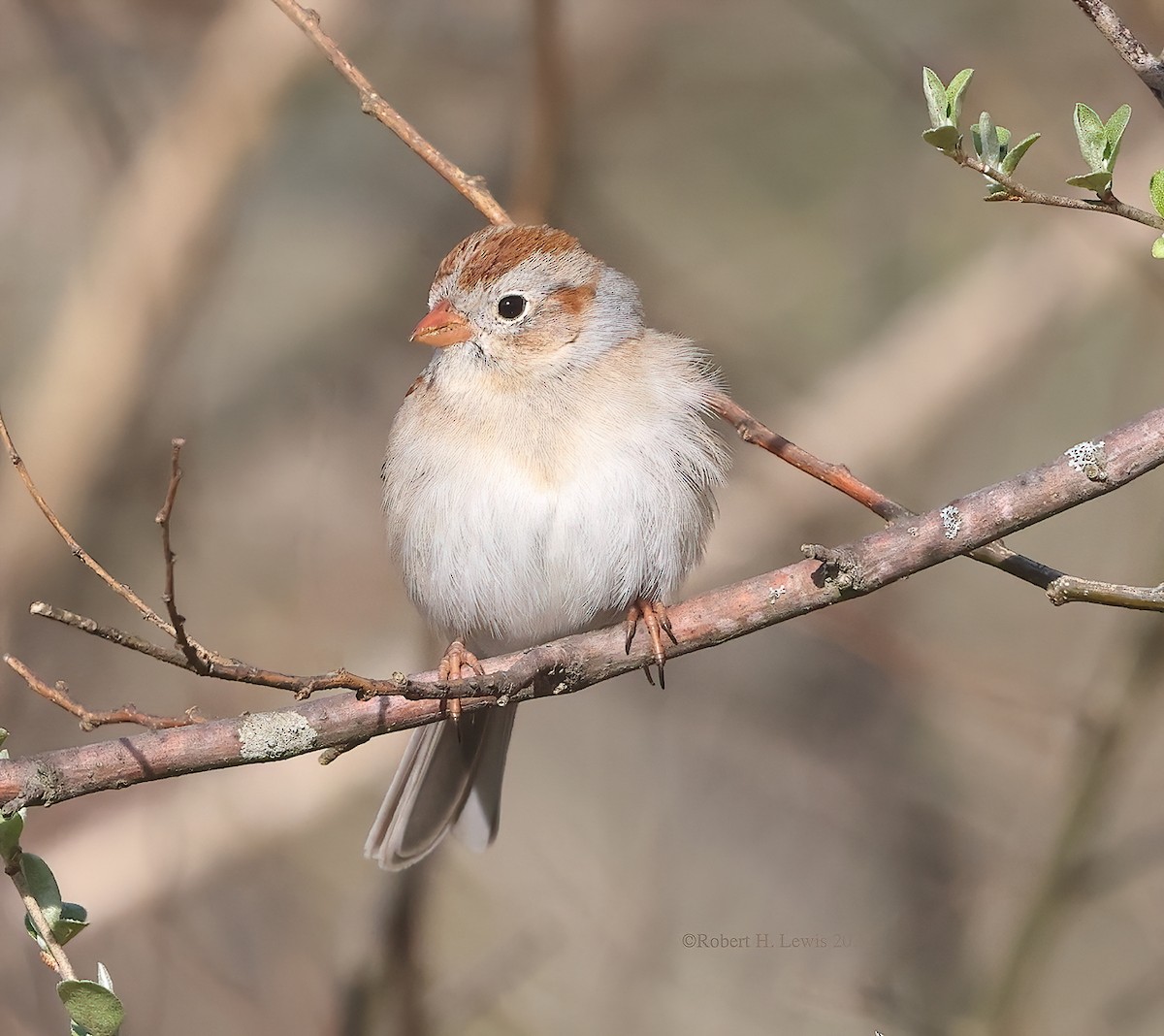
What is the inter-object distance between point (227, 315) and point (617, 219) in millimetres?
2084

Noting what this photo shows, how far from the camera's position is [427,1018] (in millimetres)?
4461

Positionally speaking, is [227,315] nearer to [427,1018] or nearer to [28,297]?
[28,297]

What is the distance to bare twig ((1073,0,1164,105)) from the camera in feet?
7.08

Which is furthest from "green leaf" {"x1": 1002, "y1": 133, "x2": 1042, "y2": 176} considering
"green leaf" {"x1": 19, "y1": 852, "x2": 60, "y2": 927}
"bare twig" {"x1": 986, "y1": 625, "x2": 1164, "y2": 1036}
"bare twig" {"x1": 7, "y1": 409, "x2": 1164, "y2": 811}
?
"bare twig" {"x1": 986, "y1": 625, "x2": 1164, "y2": 1036}

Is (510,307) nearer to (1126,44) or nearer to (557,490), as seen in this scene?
(557,490)

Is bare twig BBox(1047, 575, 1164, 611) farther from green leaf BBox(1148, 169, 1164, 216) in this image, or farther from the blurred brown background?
the blurred brown background

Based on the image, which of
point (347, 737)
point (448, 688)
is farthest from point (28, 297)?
point (448, 688)

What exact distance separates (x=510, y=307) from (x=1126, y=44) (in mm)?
1980

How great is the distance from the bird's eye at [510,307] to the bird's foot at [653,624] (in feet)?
3.07

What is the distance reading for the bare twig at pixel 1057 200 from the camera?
2.05 m

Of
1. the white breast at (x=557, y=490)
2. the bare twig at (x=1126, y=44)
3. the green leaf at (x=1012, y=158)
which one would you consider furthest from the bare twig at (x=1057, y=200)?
the white breast at (x=557, y=490)

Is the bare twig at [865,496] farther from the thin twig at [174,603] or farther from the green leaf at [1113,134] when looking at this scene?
the thin twig at [174,603]

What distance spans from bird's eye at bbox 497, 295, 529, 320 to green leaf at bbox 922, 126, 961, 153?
1.81m

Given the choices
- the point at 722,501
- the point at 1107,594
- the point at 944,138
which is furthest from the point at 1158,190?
the point at 722,501
